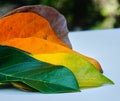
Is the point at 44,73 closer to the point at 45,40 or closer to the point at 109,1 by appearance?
the point at 45,40

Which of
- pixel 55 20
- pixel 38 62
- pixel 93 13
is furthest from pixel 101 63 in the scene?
pixel 93 13

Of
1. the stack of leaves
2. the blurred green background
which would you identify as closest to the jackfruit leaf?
the stack of leaves

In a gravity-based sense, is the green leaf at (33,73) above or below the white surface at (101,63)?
above

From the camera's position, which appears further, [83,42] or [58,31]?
[83,42]

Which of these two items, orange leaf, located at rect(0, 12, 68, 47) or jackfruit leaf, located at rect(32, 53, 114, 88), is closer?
jackfruit leaf, located at rect(32, 53, 114, 88)

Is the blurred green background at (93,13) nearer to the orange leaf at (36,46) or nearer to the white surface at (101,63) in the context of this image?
the white surface at (101,63)

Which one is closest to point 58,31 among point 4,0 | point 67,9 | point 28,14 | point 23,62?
point 28,14

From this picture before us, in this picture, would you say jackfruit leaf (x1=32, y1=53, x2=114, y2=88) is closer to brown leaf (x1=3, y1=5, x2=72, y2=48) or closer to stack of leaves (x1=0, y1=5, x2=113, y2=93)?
stack of leaves (x1=0, y1=5, x2=113, y2=93)

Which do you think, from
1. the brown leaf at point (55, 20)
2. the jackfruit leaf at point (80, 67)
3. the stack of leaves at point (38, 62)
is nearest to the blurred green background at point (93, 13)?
the brown leaf at point (55, 20)
